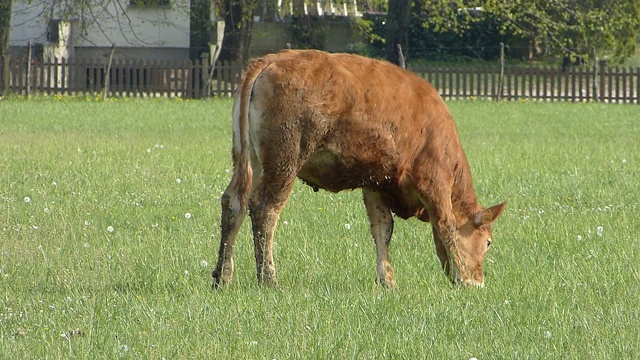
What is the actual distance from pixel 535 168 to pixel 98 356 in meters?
A: 9.38

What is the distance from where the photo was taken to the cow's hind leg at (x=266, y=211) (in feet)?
21.9

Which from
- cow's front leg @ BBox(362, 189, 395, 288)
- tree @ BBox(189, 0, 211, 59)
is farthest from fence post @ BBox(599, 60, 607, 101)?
cow's front leg @ BBox(362, 189, 395, 288)

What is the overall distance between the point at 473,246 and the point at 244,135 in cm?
171

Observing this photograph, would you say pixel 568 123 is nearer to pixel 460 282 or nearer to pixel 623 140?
pixel 623 140

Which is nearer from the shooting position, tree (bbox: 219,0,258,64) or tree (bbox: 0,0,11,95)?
tree (bbox: 0,0,11,95)

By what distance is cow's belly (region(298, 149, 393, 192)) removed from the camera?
22.3ft

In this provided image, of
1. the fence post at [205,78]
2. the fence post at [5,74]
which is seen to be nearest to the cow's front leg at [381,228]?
the fence post at [205,78]

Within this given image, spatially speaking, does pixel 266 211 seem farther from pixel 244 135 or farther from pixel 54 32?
pixel 54 32

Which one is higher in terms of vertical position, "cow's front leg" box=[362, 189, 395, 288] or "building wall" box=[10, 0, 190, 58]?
"building wall" box=[10, 0, 190, 58]

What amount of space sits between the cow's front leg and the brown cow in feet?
0.05

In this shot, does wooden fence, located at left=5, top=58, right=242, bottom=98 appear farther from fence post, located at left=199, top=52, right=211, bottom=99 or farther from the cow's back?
the cow's back

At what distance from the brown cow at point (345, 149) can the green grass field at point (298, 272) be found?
31cm

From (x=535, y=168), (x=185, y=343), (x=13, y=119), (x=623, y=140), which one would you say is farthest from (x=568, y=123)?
(x=185, y=343)

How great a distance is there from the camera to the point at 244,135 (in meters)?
6.74
